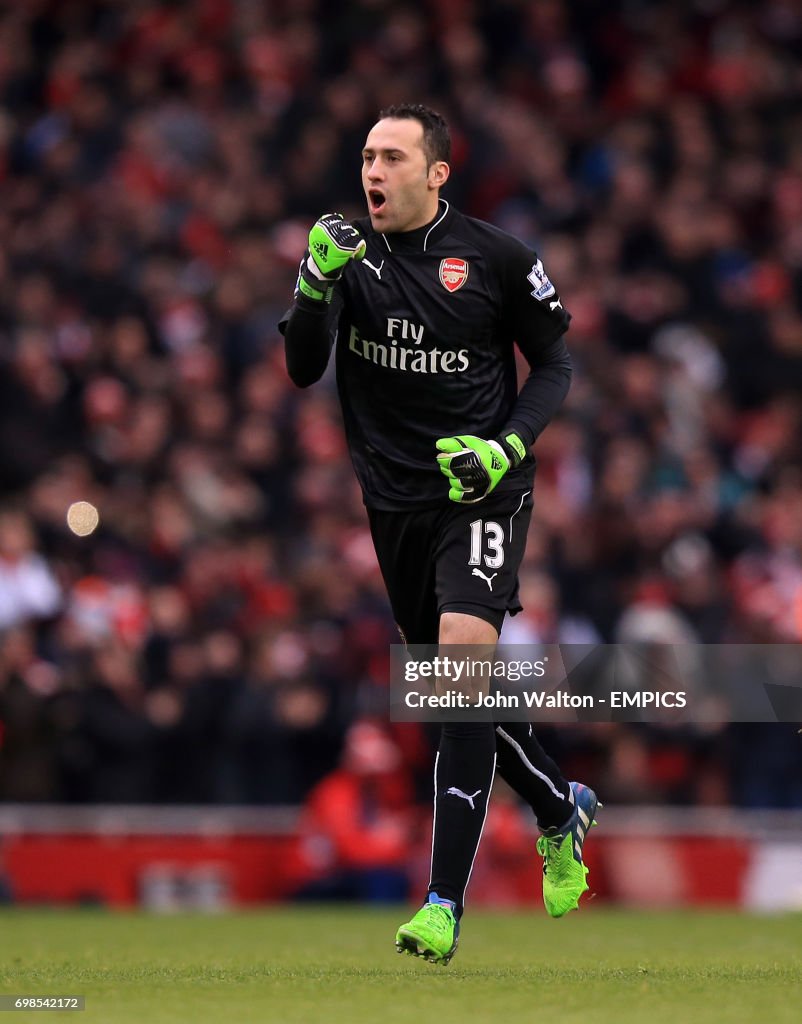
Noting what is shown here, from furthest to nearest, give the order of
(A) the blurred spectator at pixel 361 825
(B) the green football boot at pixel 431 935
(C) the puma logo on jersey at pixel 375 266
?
1. (A) the blurred spectator at pixel 361 825
2. (C) the puma logo on jersey at pixel 375 266
3. (B) the green football boot at pixel 431 935

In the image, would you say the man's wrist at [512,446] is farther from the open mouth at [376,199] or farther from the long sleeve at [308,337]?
the open mouth at [376,199]

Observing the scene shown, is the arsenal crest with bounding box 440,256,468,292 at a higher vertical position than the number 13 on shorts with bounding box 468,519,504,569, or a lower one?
higher

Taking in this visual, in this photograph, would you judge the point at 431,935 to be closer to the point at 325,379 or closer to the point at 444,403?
the point at 444,403

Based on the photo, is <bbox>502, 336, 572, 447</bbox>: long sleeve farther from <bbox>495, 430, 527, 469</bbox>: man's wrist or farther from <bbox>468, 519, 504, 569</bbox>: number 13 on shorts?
<bbox>468, 519, 504, 569</bbox>: number 13 on shorts

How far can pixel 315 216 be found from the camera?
16.3m

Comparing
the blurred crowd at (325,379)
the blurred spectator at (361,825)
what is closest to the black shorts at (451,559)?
the blurred spectator at (361,825)

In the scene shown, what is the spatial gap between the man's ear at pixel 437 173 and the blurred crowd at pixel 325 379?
640cm

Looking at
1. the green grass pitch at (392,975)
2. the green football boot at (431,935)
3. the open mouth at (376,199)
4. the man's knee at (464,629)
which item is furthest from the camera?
the open mouth at (376,199)

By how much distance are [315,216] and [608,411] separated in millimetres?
3005

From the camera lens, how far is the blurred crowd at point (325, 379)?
41.6 feet

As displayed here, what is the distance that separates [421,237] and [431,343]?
359 mm

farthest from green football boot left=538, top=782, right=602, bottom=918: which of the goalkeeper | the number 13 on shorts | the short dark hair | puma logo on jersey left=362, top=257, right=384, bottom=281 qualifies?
the short dark hair

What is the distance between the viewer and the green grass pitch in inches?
205

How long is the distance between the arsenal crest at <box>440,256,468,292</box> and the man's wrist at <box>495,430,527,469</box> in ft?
1.69
